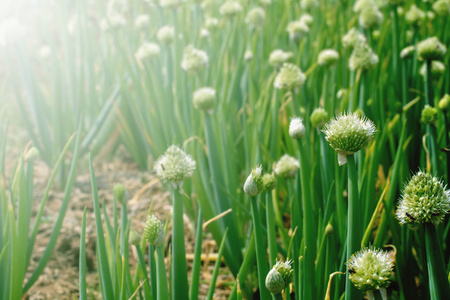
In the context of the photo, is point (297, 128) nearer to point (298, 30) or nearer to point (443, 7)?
point (298, 30)

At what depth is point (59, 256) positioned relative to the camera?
4.41 feet

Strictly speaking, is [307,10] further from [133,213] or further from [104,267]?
[104,267]

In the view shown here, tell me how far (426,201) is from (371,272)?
13 cm

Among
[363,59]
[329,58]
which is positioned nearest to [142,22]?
[329,58]

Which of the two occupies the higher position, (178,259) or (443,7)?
(443,7)

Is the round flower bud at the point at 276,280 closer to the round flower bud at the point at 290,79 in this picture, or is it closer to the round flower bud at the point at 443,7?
the round flower bud at the point at 290,79

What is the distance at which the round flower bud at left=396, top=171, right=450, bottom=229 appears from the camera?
57 cm

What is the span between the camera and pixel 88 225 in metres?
1.47

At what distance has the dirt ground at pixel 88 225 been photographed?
123cm

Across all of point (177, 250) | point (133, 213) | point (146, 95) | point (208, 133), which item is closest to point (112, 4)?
point (146, 95)

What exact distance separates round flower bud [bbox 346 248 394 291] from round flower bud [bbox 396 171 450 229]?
78mm

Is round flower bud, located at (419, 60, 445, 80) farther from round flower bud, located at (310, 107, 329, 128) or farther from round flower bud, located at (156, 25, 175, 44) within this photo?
round flower bud, located at (156, 25, 175, 44)

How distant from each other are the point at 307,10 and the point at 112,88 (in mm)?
1213

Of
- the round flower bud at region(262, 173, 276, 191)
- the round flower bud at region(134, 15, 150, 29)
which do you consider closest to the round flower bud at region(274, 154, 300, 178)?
the round flower bud at region(262, 173, 276, 191)
